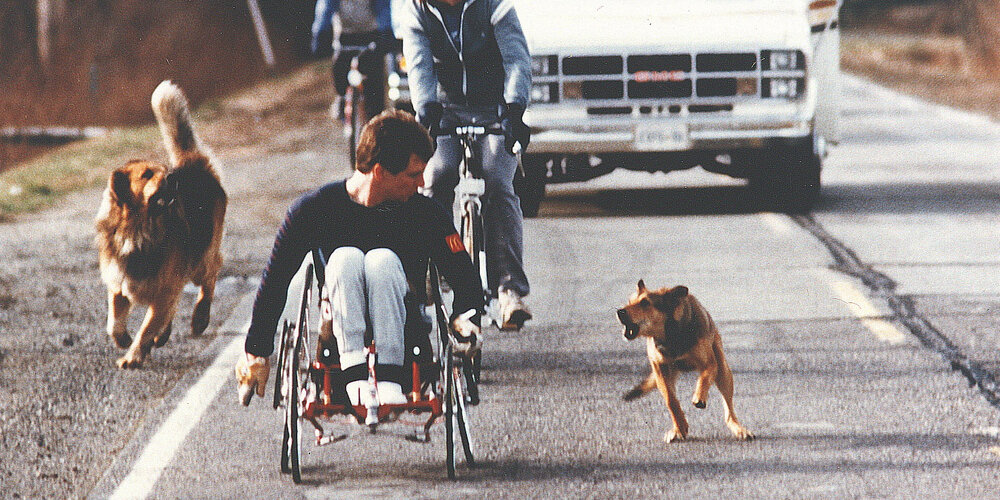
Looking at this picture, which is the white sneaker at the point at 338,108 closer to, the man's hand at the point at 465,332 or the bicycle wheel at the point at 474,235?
the bicycle wheel at the point at 474,235

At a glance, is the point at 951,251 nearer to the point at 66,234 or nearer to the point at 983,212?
the point at 983,212

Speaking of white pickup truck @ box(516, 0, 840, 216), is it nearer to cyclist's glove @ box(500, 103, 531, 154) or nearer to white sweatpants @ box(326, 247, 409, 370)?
cyclist's glove @ box(500, 103, 531, 154)

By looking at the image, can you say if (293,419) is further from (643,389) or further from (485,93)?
(485,93)

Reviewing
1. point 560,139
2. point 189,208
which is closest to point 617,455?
point 189,208

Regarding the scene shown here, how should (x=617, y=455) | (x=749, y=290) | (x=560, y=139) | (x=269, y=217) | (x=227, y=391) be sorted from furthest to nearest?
1. (x=269, y=217)
2. (x=560, y=139)
3. (x=749, y=290)
4. (x=227, y=391)
5. (x=617, y=455)

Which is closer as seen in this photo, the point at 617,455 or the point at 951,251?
the point at 617,455

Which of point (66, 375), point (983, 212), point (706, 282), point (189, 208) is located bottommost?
point (983, 212)

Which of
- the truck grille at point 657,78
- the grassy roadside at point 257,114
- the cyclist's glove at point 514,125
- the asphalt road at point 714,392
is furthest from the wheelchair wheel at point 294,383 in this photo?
the grassy roadside at point 257,114

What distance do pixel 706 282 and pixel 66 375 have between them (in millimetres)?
4092

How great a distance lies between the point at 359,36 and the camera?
1516cm

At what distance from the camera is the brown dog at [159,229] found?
755 centimetres

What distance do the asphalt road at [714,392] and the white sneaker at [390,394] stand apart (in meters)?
0.24

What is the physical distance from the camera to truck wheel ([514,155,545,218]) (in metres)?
13.2

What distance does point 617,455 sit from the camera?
622cm
